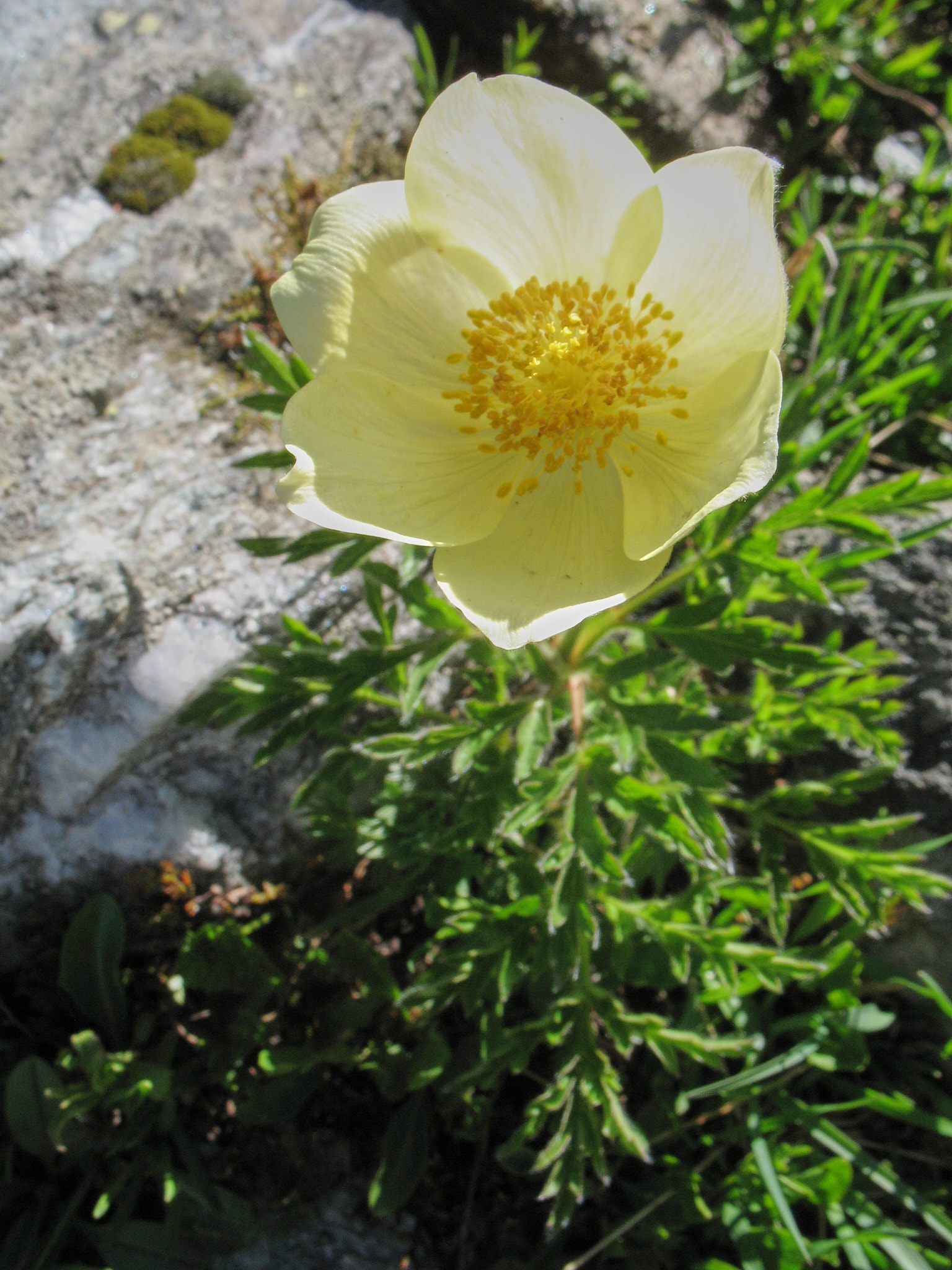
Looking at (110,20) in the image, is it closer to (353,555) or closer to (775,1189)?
(353,555)

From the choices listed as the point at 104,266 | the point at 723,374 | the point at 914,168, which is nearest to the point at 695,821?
the point at 723,374

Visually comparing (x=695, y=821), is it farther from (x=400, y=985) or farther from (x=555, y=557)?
(x=400, y=985)

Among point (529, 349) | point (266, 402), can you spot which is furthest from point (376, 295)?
point (266, 402)

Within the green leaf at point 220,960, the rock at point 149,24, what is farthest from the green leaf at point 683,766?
the rock at point 149,24

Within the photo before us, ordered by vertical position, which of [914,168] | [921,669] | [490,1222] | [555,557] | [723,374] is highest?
[723,374]

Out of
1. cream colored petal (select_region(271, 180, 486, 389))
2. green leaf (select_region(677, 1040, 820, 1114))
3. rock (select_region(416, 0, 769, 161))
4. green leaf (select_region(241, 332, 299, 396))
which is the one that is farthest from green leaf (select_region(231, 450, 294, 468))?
rock (select_region(416, 0, 769, 161))

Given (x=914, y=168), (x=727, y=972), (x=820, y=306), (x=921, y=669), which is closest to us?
(x=727, y=972)

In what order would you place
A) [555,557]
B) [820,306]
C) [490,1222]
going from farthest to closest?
[820,306] < [490,1222] < [555,557]
